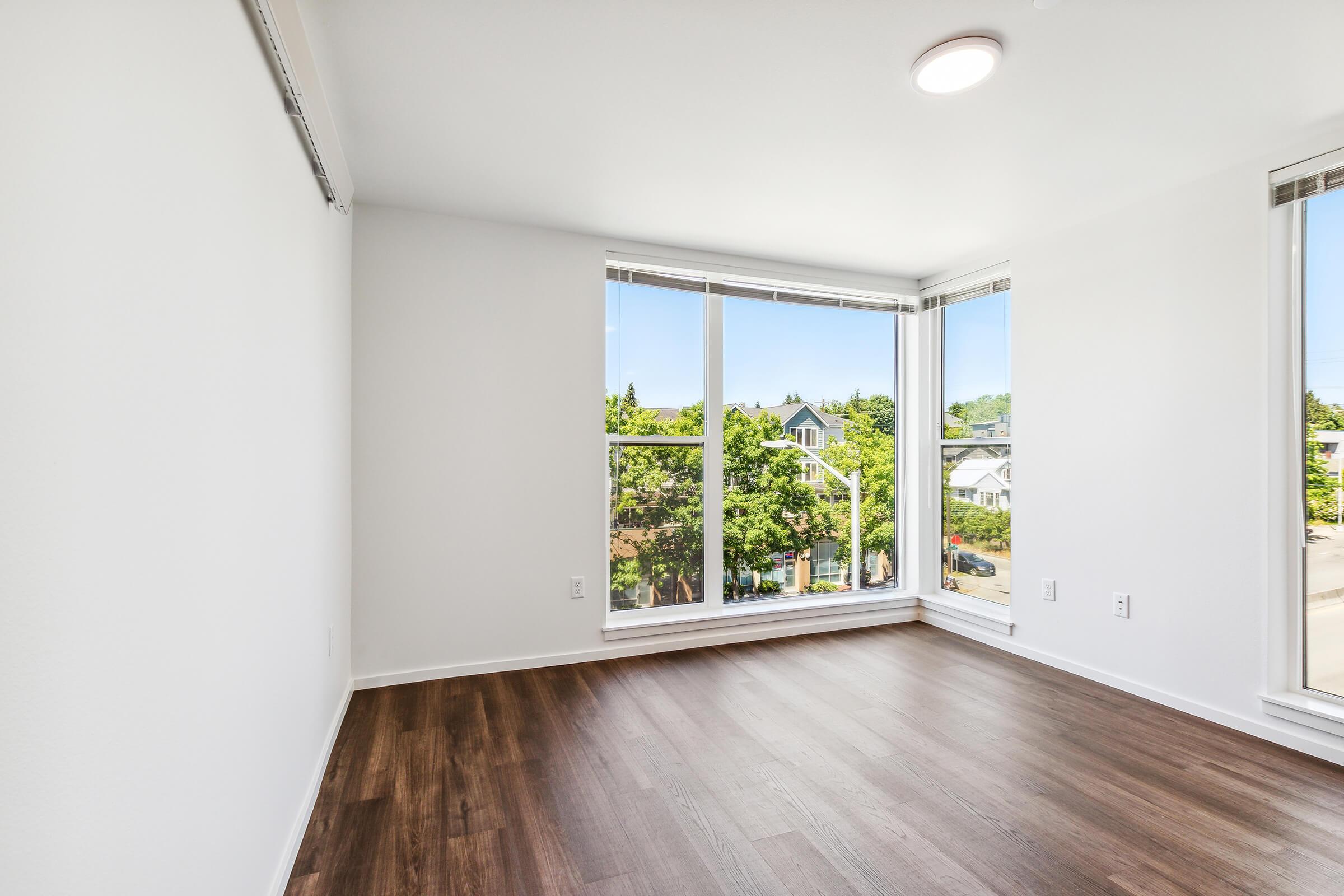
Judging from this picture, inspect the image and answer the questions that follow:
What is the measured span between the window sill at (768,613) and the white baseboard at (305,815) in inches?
57.1

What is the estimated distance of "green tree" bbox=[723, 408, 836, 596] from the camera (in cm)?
421

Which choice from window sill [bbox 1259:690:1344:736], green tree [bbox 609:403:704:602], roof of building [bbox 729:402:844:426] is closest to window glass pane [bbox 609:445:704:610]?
green tree [bbox 609:403:704:602]

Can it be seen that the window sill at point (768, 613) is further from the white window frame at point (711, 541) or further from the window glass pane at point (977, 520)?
the window glass pane at point (977, 520)

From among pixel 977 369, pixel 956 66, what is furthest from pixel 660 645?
pixel 956 66

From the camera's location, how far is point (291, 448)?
1950mm

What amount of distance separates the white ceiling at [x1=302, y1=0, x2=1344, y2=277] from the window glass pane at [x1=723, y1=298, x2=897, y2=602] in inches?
40.5

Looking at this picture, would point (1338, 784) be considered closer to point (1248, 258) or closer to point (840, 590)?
point (1248, 258)

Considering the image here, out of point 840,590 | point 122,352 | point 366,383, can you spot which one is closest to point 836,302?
point 840,590

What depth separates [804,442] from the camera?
4.44 m

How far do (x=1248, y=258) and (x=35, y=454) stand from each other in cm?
380

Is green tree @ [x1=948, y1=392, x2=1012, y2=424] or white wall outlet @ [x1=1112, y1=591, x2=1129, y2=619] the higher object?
green tree @ [x1=948, y1=392, x2=1012, y2=424]

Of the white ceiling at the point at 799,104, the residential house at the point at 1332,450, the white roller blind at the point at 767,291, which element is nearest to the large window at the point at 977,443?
the white roller blind at the point at 767,291

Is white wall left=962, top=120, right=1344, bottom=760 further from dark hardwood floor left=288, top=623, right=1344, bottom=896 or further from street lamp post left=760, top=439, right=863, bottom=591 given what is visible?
street lamp post left=760, top=439, right=863, bottom=591

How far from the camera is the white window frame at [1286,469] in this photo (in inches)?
104
